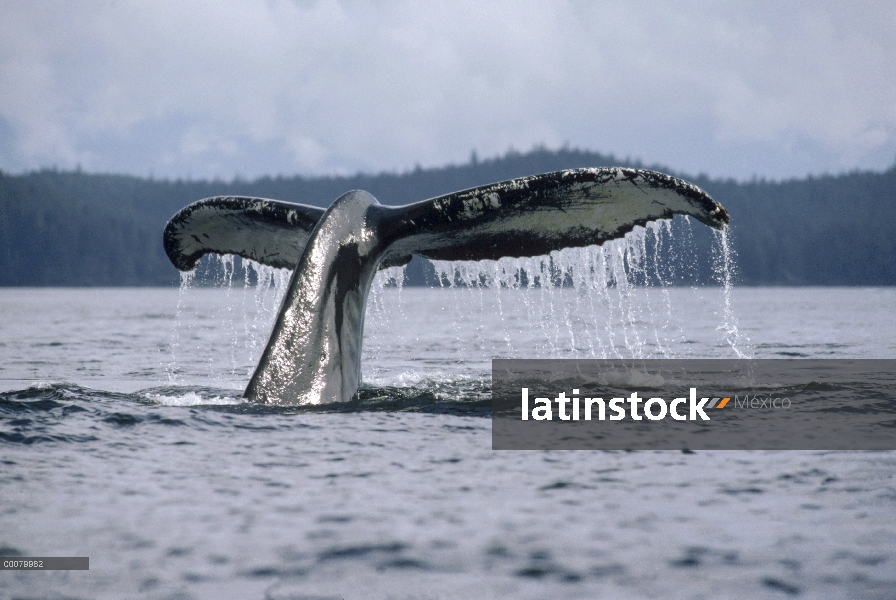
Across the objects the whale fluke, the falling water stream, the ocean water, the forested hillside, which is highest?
the forested hillside

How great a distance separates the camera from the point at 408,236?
617 centimetres

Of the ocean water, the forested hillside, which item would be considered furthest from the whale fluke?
the forested hillside

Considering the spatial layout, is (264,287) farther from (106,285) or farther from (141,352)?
(106,285)

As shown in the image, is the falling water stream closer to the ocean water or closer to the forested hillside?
the ocean water

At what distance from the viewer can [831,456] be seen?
5293 mm

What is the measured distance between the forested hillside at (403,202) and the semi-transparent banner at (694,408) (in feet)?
379

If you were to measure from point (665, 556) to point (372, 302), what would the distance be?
163 inches

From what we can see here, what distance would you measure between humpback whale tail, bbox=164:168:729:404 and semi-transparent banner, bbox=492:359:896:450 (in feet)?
4.22

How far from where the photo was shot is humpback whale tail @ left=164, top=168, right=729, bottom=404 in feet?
17.7

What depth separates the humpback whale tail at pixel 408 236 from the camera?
541 centimetres

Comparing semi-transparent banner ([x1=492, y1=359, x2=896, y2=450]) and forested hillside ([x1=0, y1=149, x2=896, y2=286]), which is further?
forested hillside ([x1=0, y1=149, x2=896, y2=286])

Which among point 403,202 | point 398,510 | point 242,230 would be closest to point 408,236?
point 242,230

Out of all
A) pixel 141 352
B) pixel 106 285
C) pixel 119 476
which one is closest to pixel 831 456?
pixel 119 476

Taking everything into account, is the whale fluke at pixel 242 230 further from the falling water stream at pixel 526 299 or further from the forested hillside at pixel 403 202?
the forested hillside at pixel 403 202
